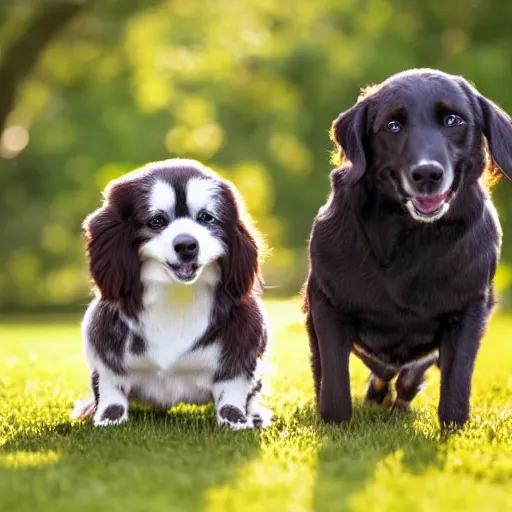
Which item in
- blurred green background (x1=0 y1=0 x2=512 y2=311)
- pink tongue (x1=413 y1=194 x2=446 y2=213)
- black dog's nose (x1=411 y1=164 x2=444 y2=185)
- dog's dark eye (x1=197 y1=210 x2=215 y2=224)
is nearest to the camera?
black dog's nose (x1=411 y1=164 x2=444 y2=185)

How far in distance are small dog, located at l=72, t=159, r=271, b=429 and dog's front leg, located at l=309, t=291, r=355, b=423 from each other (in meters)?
0.31

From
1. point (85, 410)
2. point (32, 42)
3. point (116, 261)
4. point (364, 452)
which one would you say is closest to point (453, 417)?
point (364, 452)

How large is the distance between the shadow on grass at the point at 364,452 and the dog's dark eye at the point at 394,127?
3.89ft

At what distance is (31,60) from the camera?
17.0 metres

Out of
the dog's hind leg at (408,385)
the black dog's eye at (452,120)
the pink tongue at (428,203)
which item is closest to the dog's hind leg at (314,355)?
the dog's hind leg at (408,385)

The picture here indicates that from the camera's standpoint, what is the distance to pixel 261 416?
14.6ft

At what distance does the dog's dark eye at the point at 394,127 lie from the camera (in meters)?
3.91

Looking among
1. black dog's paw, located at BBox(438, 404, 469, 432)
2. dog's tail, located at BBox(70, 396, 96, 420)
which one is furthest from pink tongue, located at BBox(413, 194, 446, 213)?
dog's tail, located at BBox(70, 396, 96, 420)

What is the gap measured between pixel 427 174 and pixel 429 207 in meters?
0.17

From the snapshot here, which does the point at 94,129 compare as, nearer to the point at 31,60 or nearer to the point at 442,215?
the point at 31,60

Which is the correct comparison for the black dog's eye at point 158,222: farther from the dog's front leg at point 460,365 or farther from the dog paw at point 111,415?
the dog's front leg at point 460,365

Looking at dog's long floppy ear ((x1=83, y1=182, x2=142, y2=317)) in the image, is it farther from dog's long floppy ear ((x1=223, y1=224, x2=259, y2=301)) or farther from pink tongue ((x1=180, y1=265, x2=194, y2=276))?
dog's long floppy ear ((x1=223, y1=224, x2=259, y2=301))

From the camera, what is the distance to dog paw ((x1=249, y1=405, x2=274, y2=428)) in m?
4.34

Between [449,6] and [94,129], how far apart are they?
813 cm
